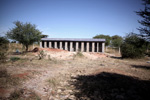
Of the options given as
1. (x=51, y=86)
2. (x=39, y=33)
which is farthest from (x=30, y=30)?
(x=51, y=86)

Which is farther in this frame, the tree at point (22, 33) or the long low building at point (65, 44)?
the long low building at point (65, 44)

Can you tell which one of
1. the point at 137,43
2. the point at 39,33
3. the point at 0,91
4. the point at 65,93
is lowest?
the point at 65,93

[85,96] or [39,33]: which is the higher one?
[39,33]

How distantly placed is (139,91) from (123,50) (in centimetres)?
1304

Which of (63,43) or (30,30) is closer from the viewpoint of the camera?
(30,30)

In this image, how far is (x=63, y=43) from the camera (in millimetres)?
25891

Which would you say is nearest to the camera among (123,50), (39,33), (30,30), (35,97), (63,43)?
(35,97)

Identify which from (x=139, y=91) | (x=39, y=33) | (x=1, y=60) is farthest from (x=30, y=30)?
(x=139, y=91)

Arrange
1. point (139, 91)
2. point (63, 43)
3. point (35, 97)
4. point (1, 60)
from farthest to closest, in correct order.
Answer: point (63, 43), point (1, 60), point (139, 91), point (35, 97)

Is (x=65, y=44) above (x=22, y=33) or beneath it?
beneath

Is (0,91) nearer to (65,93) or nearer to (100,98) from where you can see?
(65,93)

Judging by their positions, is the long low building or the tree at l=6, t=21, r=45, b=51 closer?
the tree at l=6, t=21, r=45, b=51

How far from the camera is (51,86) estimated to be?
14.1 ft

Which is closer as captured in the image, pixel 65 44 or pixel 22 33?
pixel 22 33
